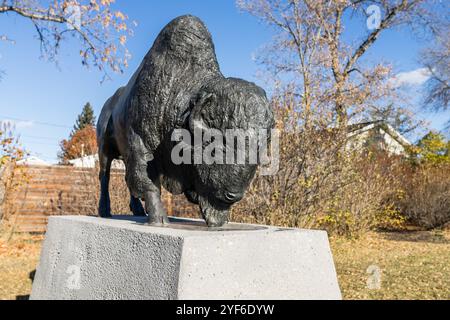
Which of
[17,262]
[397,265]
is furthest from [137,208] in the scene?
[397,265]

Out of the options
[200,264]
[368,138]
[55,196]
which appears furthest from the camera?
[368,138]

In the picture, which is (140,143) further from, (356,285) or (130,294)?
(356,285)

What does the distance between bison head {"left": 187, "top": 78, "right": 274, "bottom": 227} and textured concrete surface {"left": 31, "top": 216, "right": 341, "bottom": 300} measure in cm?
34

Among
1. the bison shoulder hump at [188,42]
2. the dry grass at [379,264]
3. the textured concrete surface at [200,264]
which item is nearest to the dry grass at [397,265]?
the dry grass at [379,264]

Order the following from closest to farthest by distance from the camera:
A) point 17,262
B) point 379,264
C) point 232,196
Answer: point 232,196
point 379,264
point 17,262

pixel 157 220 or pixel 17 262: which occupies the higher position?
pixel 157 220

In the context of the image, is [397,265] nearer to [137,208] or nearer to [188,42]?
[137,208]

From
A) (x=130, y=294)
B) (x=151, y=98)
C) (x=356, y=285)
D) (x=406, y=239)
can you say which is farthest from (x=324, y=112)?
(x=130, y=294)

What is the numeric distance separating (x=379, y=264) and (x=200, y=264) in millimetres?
5440

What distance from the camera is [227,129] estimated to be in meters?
2.70

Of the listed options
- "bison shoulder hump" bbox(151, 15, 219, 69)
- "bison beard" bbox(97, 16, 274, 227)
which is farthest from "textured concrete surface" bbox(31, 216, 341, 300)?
"bison shoulder hump" bbox(151, 15, 219, 69)

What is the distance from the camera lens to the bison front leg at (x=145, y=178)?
3.25 metres

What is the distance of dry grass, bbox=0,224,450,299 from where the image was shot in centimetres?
520
